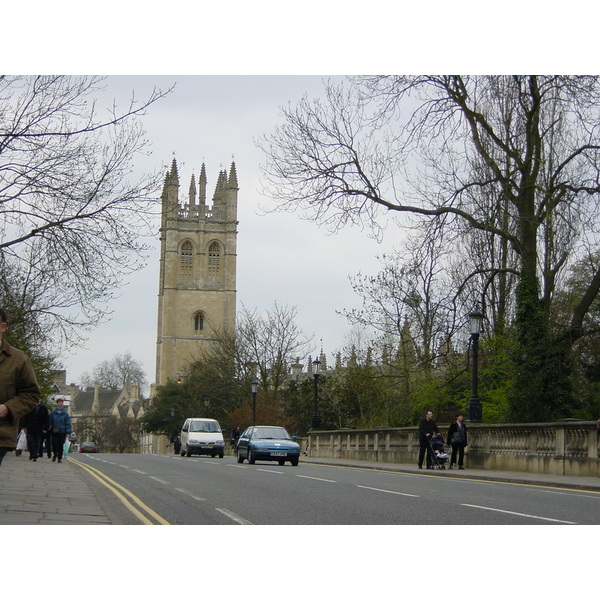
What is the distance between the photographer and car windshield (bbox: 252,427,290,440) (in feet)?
110

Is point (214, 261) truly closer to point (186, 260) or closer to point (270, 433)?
point (186, 260)

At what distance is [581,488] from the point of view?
63.2 feet

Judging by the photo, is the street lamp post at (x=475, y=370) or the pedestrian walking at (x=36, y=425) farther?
the street lamp post at (x=475, y=370)

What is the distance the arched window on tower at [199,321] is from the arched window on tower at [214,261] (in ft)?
20.2

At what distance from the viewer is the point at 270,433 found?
33938 mm

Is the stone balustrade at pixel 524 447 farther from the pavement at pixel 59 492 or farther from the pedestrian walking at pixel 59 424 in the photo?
the pedestrian walking at pixel 59 424

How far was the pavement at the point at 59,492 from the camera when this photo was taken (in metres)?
11.7

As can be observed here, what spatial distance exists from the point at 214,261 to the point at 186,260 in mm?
4529

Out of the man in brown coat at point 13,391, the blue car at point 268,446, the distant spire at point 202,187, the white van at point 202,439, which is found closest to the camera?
the man in brown coat at point 13,391

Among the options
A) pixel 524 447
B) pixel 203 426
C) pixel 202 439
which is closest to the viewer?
pixel 524 447

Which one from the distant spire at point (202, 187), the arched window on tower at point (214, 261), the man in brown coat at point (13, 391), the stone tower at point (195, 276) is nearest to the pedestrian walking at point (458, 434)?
the man in brown coat at point (13, 391)

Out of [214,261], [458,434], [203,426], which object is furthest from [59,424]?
[214,261]

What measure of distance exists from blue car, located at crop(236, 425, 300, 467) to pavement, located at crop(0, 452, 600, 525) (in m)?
5.98

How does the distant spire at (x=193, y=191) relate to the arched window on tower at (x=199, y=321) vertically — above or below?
above
